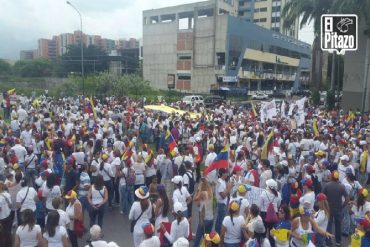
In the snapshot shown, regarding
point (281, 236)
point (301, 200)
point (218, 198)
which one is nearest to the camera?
point (281, 236)

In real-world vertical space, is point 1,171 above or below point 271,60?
below

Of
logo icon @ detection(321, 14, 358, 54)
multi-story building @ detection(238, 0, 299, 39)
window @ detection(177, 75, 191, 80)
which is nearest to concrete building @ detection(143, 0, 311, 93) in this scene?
window @ detection(177, 75, 191, 80)

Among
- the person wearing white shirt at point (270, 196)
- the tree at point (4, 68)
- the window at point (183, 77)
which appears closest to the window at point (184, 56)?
the window at point (183, 77)

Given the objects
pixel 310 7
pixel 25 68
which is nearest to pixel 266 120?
pixel 310 7

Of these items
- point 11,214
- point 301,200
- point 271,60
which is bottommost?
point 11,214

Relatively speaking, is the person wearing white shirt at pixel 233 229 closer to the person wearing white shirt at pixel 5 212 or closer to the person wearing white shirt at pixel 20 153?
the person wearing white shirt at pixel 5 212

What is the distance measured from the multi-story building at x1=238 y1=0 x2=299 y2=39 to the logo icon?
8684cm

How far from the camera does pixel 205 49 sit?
58281mm

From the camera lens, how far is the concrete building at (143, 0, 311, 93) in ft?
187

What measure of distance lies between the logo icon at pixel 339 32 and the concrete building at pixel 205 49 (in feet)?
152

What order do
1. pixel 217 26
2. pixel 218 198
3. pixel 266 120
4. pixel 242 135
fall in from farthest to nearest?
pixel 217 26
pixel 266 120
pixel 242 135
pixel 218 198

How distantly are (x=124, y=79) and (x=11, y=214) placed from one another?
34949mm

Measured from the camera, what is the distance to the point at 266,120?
16547 millimetres

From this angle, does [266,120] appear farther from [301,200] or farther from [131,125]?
[301,200]
